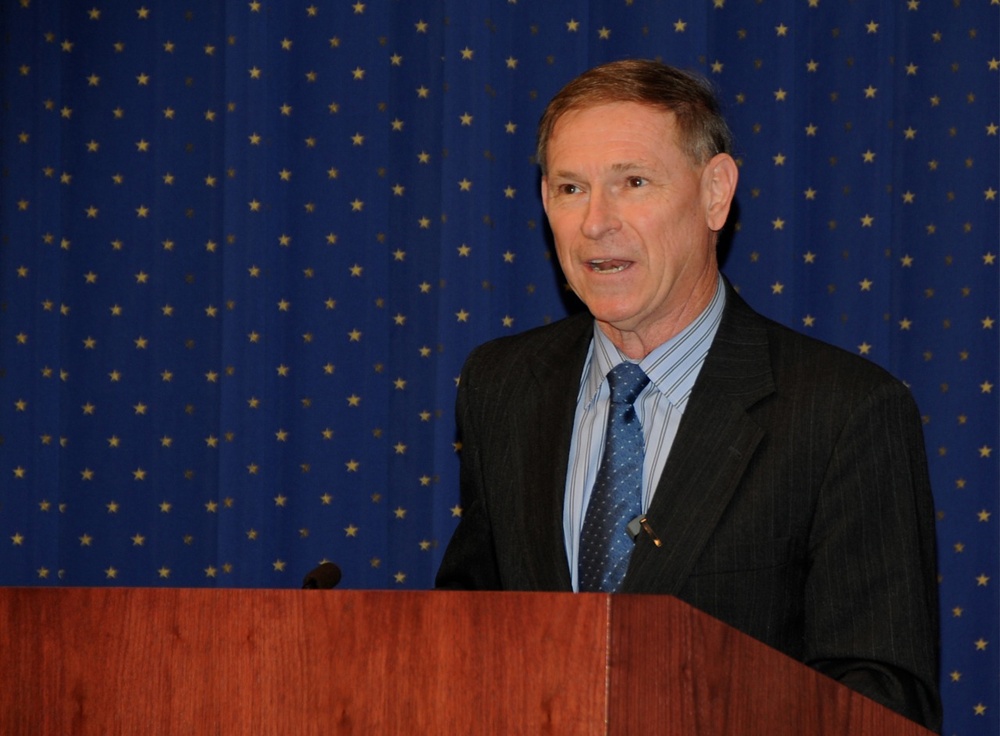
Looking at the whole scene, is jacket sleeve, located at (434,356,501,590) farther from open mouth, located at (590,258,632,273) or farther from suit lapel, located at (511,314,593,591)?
open mouth, located at (590,258,632,273)

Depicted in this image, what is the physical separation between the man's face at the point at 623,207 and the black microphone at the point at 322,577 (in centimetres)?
69

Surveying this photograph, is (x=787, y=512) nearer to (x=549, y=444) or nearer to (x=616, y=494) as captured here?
(x=616, y=494)

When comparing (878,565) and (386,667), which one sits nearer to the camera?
(386,667)

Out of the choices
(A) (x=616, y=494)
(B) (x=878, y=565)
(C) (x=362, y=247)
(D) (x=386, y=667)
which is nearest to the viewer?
(D) (x=386, y=667)

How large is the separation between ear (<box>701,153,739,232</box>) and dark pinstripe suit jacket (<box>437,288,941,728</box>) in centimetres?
17

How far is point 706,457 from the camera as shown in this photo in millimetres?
1785

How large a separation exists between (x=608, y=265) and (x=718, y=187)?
0.25m

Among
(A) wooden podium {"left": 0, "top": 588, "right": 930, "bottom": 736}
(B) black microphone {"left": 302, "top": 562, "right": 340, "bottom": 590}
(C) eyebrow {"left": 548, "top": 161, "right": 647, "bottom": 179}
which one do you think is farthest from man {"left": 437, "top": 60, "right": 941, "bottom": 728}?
(A) wooden podium {"left": 0, "top": 588, "right": 930, "bottom": 736}

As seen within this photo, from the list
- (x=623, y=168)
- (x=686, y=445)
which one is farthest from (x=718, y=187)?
(x=686, y=445)

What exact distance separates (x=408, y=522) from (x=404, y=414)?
0.25m

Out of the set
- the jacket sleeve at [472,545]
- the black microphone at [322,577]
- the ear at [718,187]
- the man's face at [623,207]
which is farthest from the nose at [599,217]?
the black microphone at [322,577]

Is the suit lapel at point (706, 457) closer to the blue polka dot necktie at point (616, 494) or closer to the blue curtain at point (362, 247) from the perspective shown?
the blue polka dot necktie at point (616, 494)

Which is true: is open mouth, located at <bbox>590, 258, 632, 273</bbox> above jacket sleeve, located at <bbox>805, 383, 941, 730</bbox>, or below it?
above

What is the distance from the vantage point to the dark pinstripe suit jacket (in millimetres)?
1666
